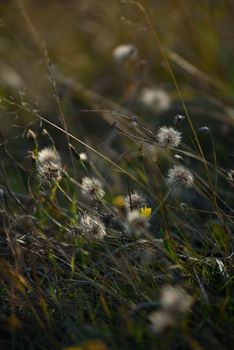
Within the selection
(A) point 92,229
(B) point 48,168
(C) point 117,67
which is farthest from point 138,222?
(C) point 117,67

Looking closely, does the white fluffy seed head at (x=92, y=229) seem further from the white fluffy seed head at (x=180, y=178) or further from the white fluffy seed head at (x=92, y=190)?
the white fluffy seed head at (x=180, y=178)

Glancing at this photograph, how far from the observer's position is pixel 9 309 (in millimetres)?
2057

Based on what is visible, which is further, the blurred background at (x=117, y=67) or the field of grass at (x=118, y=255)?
the blurred background at (x=117, y=67)

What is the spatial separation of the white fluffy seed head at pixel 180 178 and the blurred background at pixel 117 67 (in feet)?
3.46

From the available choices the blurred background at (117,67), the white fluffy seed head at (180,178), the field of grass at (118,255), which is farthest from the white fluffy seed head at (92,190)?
the blurred background at (117,67)

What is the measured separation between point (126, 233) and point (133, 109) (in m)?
2.01

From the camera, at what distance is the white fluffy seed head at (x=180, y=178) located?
2111mm

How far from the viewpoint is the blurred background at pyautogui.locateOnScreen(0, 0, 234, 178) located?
361 cm

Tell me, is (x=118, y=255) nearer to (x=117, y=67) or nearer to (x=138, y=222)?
(x=138, y=222)

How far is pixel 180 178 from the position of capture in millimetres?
2125

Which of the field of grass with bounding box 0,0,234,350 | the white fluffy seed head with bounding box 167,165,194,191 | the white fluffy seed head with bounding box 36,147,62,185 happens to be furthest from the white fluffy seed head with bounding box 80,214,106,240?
the white fluffy seed head with bounding box 167,165,194,191

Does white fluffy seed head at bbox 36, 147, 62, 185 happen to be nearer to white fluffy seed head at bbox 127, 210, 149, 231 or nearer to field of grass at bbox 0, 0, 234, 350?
field of grass at bbox 0, 0, 234, 350

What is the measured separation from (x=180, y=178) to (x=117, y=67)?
2427 mm

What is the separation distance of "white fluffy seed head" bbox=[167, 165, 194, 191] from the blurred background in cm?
105
